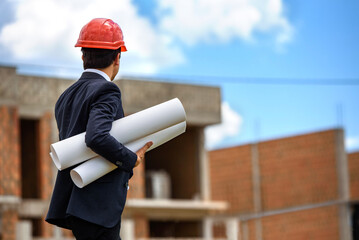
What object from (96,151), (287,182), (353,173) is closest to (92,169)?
(96,151)

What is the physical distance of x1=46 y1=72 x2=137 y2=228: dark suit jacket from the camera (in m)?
2.82

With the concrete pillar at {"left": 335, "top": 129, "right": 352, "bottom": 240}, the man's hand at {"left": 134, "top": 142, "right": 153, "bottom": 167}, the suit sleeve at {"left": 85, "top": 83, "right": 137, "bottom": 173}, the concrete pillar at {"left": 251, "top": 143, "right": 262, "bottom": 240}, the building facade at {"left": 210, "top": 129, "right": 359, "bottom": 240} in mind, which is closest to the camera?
the suit sleeve at {"left": 85, "top": 83, "right": 137, "bottom": 173}

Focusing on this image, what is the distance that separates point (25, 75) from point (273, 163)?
10402 millimetres

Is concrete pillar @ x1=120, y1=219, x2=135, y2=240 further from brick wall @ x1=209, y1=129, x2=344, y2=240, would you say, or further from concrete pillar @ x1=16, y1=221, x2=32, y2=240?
brick wall @ x1=209, y1=129, x2=344, y2=240

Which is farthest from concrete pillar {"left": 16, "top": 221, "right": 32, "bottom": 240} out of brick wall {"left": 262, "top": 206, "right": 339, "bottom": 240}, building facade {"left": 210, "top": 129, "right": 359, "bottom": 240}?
brick wall {"left": 262, "top": 206, "right": 339, "bottom": 240}

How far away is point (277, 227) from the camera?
25203 mm

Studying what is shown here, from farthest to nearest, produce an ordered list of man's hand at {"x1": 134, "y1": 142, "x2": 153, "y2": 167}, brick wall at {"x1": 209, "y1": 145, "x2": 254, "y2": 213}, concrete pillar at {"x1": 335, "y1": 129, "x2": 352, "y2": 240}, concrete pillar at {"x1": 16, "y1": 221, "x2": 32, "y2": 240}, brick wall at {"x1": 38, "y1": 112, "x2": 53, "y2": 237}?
brick wall at {"x1": 209, "y1": 145, "x2": 254, "y2": 213} < concrete pillar at {"x1": 335, "y1": 129, "x2": 352, "y2": 240} < brick wall at {"x1": 38, "y1": 112, "x2": 53, "y2": 237} < concrete pillar at {"x1": 16, "y1": 221, "x2": 32, "y2": 240} < man's hand at {"x1": 134, "y1": 142, "x2": 153, "y2": 167}

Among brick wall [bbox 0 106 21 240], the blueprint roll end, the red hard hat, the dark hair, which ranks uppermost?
brick wall [bbox 0 106 21 240]

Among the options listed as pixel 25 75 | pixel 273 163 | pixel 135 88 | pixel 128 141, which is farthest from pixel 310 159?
pixel 128 141

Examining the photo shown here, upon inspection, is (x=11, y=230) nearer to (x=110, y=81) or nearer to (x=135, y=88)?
(x=135, y=88)

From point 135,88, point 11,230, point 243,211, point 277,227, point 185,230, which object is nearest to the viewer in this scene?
point 11,230

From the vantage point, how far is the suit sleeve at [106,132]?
2.81 m

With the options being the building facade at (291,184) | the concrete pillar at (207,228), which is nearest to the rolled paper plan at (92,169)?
the concrete pillar at (207,228)

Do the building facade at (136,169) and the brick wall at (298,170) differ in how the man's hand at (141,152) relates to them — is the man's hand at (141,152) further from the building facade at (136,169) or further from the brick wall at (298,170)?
the brick wall at (298,170)
